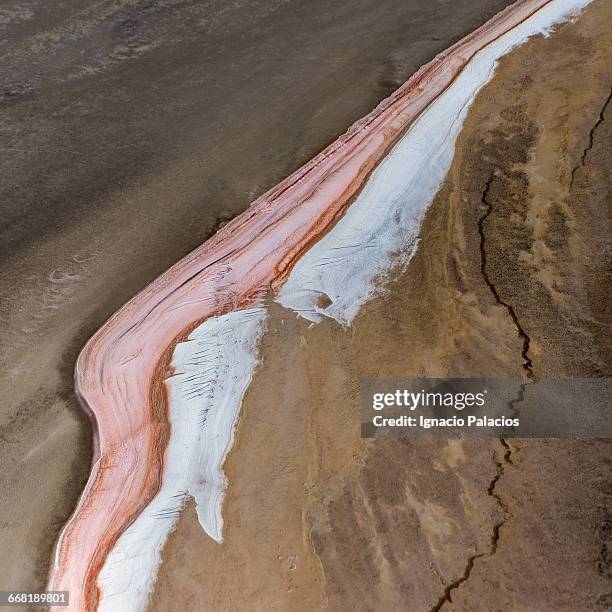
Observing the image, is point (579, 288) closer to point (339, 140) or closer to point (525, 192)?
point (525, 192)

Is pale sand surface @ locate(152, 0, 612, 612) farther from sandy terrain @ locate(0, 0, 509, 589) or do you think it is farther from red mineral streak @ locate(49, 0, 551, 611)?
sandy terrain @ locate(0, 0, 509, 589)
